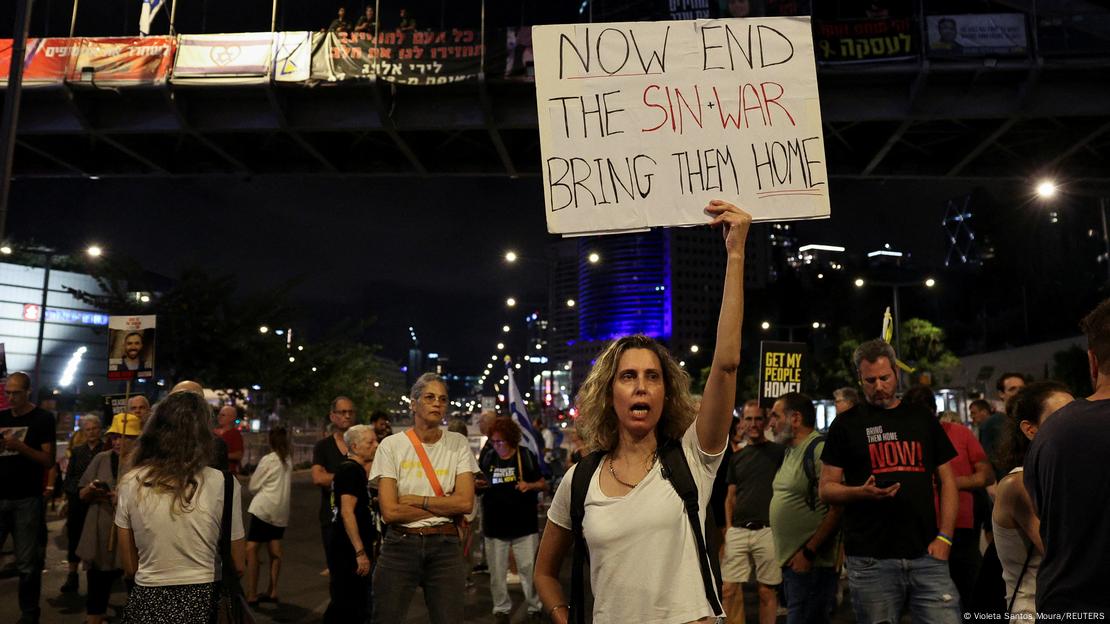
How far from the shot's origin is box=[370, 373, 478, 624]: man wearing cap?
18.3 ft

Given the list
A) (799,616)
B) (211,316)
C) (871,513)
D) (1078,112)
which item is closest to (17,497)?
(799,616)

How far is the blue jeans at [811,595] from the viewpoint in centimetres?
591

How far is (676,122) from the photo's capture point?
3.78 meters

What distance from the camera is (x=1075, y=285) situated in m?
58.3

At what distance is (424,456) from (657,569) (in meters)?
3.25

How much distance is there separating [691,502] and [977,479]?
4951mm

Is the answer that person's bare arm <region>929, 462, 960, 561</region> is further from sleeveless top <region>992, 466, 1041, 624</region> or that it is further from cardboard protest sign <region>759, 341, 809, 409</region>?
cardboard protest sign <region>759, 341, 809, 409</region>

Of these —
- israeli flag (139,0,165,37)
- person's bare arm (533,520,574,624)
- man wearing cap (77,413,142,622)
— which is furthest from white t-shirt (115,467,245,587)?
israeli flag (139,0,165,37)

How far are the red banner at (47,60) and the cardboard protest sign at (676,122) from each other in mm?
16610

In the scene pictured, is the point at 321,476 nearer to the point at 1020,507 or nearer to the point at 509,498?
the point at 509,498

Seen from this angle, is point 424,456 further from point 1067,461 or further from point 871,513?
point 1067,461

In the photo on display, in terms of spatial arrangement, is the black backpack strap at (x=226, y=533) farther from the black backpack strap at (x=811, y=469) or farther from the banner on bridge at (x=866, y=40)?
the banner on bridge at (x=866, y=40)

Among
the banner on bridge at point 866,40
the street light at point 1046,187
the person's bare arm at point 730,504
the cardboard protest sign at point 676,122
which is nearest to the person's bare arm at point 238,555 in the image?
the cardboard protest sign at point 676,122

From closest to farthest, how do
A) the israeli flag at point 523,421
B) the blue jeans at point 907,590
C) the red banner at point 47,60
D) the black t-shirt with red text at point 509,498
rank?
the blue jeans at point 907,590, the black t-shirt with red text at point 509,498, the israeli flag at point 523,421, the red banner at point 47,60
